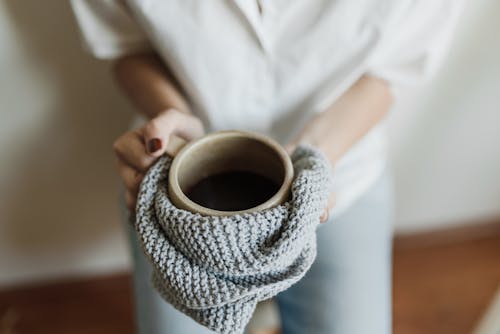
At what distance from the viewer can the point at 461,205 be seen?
1099mm

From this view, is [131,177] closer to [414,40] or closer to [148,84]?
[148,84]

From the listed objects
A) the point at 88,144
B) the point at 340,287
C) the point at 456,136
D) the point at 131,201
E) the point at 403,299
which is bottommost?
the point at 403,299

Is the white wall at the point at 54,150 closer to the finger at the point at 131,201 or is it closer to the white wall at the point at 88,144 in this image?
the white wall at the point at 88,144

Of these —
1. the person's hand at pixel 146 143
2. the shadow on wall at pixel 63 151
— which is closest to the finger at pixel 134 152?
the person's hand at pixel 146 143

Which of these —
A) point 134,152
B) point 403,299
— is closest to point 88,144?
point 134,152

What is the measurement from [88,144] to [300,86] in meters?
0.36

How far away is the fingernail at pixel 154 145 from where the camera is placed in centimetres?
55

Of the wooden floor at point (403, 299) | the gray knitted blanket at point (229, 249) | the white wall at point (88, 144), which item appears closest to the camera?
the gray knitted blanket at point (229, 249)

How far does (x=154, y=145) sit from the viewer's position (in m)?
0.55

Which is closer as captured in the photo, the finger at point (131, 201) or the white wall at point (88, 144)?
the finger at point (131, 201)

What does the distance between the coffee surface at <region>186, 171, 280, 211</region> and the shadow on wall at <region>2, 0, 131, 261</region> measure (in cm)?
31

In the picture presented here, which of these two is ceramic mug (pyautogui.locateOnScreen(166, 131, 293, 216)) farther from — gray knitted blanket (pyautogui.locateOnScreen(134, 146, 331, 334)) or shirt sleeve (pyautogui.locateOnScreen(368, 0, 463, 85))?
shirt sleeve (pyautogui.locateOnScreen(368, 0, 463, 85))

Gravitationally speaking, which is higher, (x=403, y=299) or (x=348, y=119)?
(x=348, y=119)

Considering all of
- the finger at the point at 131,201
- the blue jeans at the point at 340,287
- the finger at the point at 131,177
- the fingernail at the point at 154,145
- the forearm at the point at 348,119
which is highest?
the fingernail at the point at 154,145
